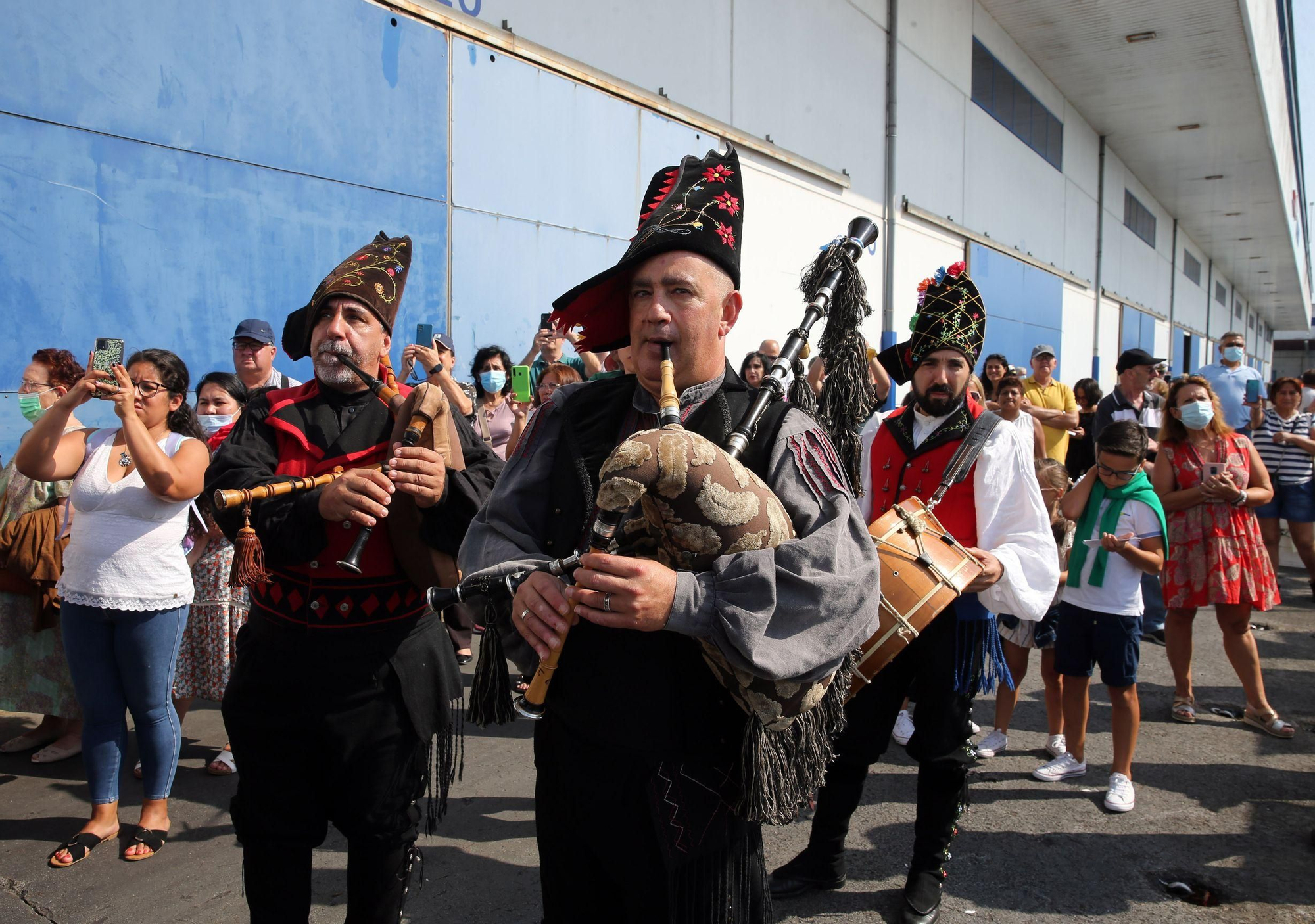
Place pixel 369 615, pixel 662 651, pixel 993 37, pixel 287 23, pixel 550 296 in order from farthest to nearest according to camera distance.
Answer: pixel 993 37 < pixel 550 296 < pixel 287 23 < pixel 369 615 < pixel 662 651

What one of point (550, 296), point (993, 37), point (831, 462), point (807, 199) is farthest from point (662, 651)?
point (993, 37)

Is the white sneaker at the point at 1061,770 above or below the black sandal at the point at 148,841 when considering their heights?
above

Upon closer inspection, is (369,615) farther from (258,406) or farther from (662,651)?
(662,651)

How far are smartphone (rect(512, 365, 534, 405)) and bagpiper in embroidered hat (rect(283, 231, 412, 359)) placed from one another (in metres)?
2.97

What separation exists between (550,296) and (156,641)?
5.22 m

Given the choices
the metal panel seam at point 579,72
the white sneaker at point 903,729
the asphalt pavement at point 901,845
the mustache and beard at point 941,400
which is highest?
the metal panel seam at point 579,72

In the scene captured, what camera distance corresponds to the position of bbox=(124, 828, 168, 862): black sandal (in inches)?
138

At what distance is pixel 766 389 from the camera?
1879 mm

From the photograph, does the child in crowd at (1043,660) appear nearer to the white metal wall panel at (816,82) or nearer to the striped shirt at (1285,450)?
the striped shirt at (1285,450)

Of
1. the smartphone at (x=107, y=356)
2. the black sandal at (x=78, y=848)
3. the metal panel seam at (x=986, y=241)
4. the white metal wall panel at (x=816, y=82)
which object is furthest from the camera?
the metal panel seam at (x=986, y=241)

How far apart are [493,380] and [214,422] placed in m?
2.36

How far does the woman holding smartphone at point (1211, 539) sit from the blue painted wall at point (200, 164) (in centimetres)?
547

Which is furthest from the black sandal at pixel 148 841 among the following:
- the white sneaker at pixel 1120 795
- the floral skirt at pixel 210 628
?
the white sneaker at pixel 1120 795

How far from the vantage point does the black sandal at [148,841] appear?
138 inches
